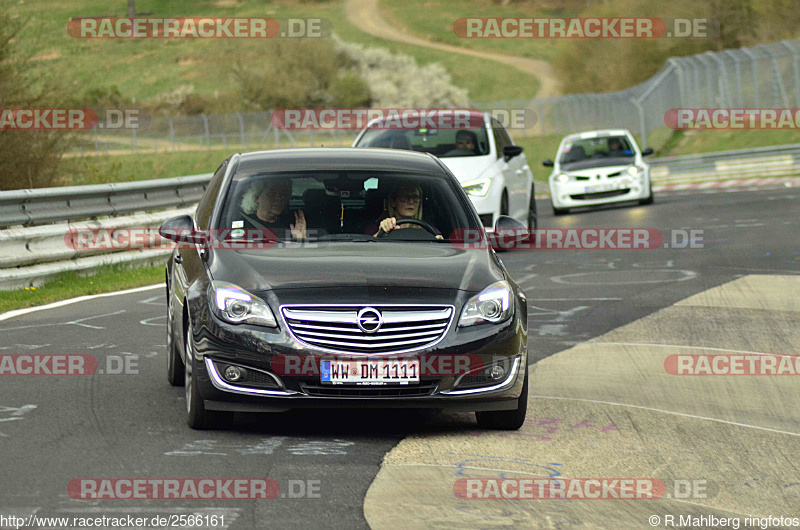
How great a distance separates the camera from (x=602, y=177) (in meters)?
27.0

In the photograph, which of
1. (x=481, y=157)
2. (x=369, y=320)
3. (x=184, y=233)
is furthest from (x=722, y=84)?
(x=369, y=320)

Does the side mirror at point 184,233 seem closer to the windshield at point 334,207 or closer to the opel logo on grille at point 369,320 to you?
the windshield at point 334,207

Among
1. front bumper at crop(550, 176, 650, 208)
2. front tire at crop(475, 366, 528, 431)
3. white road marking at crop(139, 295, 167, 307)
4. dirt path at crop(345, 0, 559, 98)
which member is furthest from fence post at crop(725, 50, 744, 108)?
dirt path at crop(345, 0, 559, 98)

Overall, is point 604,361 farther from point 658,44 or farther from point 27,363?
point 658,44

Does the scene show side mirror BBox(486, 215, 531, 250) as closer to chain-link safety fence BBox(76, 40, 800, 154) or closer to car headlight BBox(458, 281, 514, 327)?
car headlight BBox(458, 281, 514, 327)

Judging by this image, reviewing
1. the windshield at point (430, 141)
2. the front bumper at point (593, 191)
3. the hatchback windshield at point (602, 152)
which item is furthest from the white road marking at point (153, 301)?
the hatchback windshield at point (602, 152)

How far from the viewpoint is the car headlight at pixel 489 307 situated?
7239 millimetres

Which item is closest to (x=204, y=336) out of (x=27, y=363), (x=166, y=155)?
(x=27, y=363)

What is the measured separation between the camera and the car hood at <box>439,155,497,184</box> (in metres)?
17.7

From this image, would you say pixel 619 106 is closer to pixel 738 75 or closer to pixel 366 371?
pixel 738 75

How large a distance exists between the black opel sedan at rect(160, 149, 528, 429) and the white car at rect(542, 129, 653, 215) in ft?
62.3

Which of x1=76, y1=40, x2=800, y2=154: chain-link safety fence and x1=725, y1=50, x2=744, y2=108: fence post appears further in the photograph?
x1=725, y1=50, x2=744, y2=108: fence post

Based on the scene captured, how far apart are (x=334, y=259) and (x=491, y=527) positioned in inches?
94.9

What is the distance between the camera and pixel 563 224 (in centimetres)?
2452
